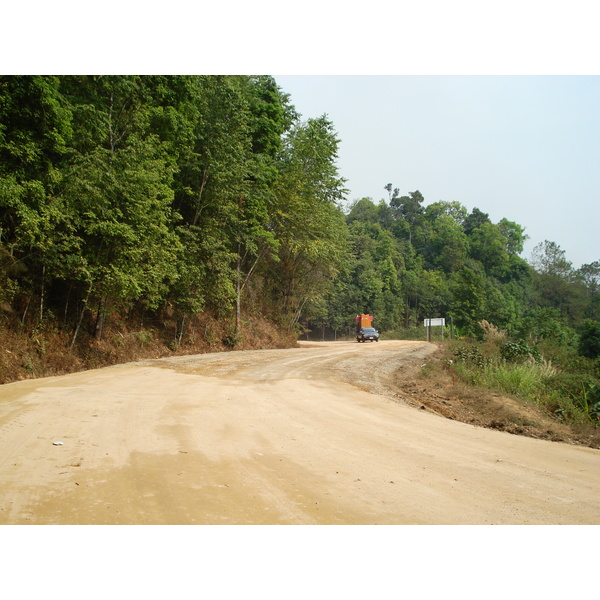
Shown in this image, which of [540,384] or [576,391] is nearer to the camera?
[576,391]

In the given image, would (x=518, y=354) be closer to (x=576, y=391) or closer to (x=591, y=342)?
(x=576, y=391)

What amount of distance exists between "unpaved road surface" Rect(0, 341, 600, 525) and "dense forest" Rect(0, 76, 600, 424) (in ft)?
14.3

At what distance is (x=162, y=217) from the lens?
49.3ft

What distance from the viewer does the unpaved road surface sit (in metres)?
3.68

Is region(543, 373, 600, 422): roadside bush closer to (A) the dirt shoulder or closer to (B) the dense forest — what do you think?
(A) the dirt shoulder

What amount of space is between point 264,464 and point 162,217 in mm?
11821

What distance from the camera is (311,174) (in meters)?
29.6

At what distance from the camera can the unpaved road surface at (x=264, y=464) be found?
12.1 feet

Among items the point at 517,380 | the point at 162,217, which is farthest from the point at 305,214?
the point at 517,380

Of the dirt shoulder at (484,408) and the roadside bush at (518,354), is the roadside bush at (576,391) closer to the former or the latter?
the dirt shoulder at (484,408)

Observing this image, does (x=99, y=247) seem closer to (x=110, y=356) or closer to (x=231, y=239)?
(x=110, y=356)

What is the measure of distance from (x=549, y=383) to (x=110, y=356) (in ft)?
42.1

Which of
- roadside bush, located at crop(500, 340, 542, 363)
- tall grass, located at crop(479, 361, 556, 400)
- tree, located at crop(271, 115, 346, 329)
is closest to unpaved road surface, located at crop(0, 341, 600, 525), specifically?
tall grass, located at crop(479, 361, 556, 400)

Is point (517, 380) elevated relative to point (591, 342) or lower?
lower
